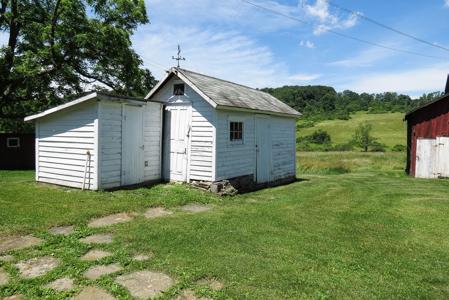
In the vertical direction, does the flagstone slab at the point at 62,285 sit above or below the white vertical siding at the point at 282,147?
below

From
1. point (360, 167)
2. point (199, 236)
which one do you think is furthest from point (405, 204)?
point (360, 167)

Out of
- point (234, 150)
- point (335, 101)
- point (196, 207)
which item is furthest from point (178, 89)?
point (335, 101)

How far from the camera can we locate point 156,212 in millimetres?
8977

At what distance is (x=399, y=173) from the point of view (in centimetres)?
1994

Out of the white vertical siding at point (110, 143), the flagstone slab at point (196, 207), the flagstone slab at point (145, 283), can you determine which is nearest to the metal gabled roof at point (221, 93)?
the white vertical siding at point (110, 143)

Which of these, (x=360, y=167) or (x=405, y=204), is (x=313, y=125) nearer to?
(x=360, y=167)

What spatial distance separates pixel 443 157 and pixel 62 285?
59.3 ft

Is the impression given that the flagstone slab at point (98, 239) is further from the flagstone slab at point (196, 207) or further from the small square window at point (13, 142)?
the small square window at point (13, 142)

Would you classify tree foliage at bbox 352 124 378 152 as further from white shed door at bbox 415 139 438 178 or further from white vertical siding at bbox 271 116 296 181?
white vertical siding at bbox 271 116 296 181

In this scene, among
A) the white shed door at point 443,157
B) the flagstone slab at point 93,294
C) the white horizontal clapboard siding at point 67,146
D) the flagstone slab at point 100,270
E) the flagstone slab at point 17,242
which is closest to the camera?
the flagstone slab at point 93,294

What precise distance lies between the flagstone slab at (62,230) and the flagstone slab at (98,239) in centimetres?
50

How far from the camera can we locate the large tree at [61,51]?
19.7 meters

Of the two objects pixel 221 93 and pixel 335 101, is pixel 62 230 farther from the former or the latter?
pixel 335 101

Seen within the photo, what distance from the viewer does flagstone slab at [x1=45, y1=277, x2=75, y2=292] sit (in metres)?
4.55
